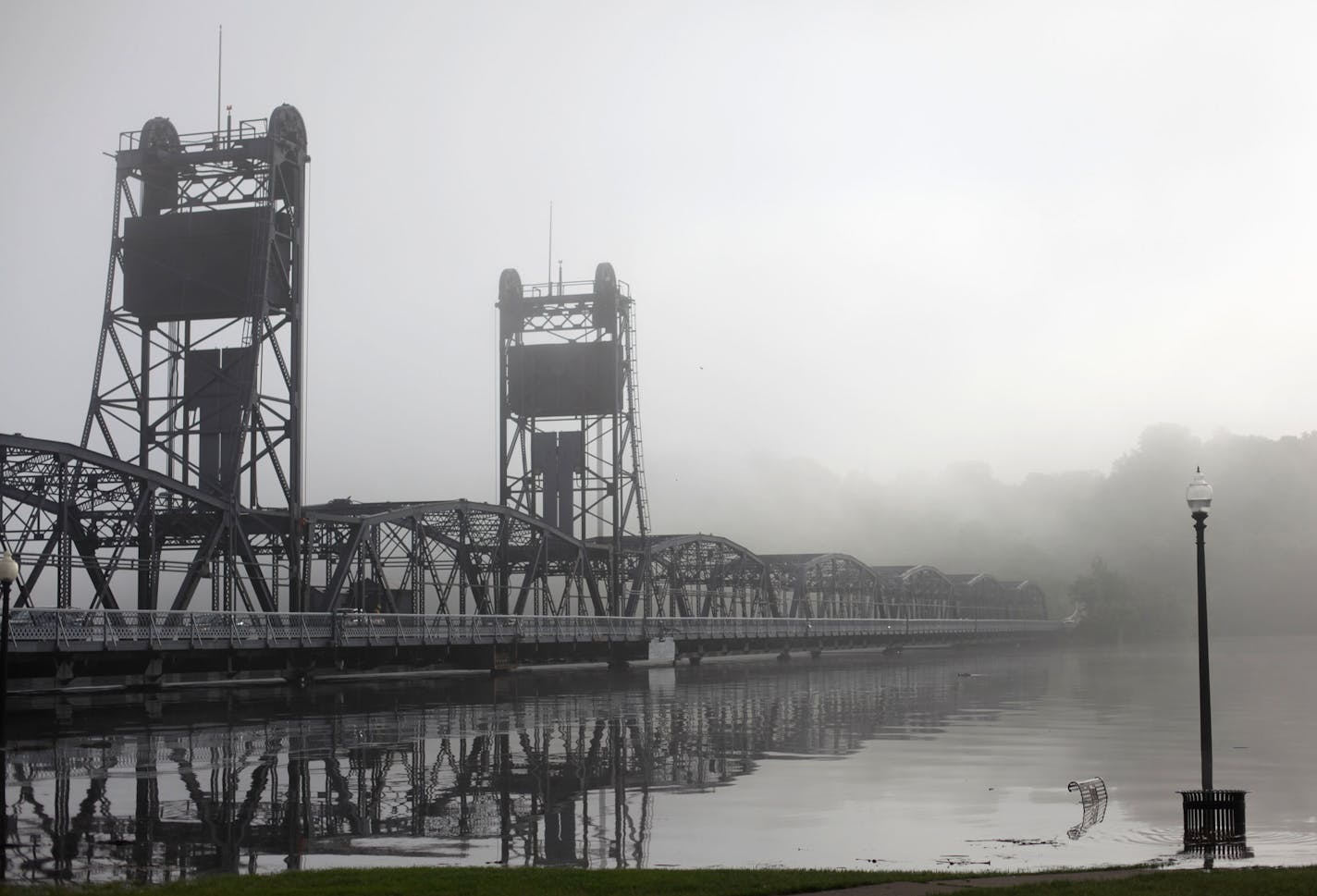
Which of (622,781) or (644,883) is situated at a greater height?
(644,883)

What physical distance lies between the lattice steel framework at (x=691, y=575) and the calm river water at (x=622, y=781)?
1709 inches

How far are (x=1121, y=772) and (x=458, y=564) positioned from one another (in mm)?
49882

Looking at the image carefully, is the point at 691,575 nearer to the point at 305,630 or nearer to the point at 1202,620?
the point at 305,630

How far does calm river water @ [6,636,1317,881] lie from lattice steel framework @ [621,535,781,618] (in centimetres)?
4340

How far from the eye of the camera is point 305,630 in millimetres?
57219

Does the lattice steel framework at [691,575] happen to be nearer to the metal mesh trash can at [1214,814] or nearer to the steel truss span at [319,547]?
the steel truss span at [319,547]

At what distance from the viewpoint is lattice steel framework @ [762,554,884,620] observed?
475ft

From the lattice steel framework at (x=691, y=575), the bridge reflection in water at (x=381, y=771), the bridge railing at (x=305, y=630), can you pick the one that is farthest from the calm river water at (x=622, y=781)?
the lattice steel framework at (x=691, y=575)

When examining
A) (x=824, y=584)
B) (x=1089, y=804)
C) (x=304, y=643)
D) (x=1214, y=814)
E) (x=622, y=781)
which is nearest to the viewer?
(x=1214, y=814)

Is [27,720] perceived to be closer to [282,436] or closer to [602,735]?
[602,735]

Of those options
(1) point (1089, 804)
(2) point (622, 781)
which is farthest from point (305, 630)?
(1) point (1089, 804)

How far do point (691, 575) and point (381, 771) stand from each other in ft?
289

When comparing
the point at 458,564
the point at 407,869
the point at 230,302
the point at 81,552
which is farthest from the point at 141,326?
the point at 407,869

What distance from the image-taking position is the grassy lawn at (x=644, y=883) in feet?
48.4
